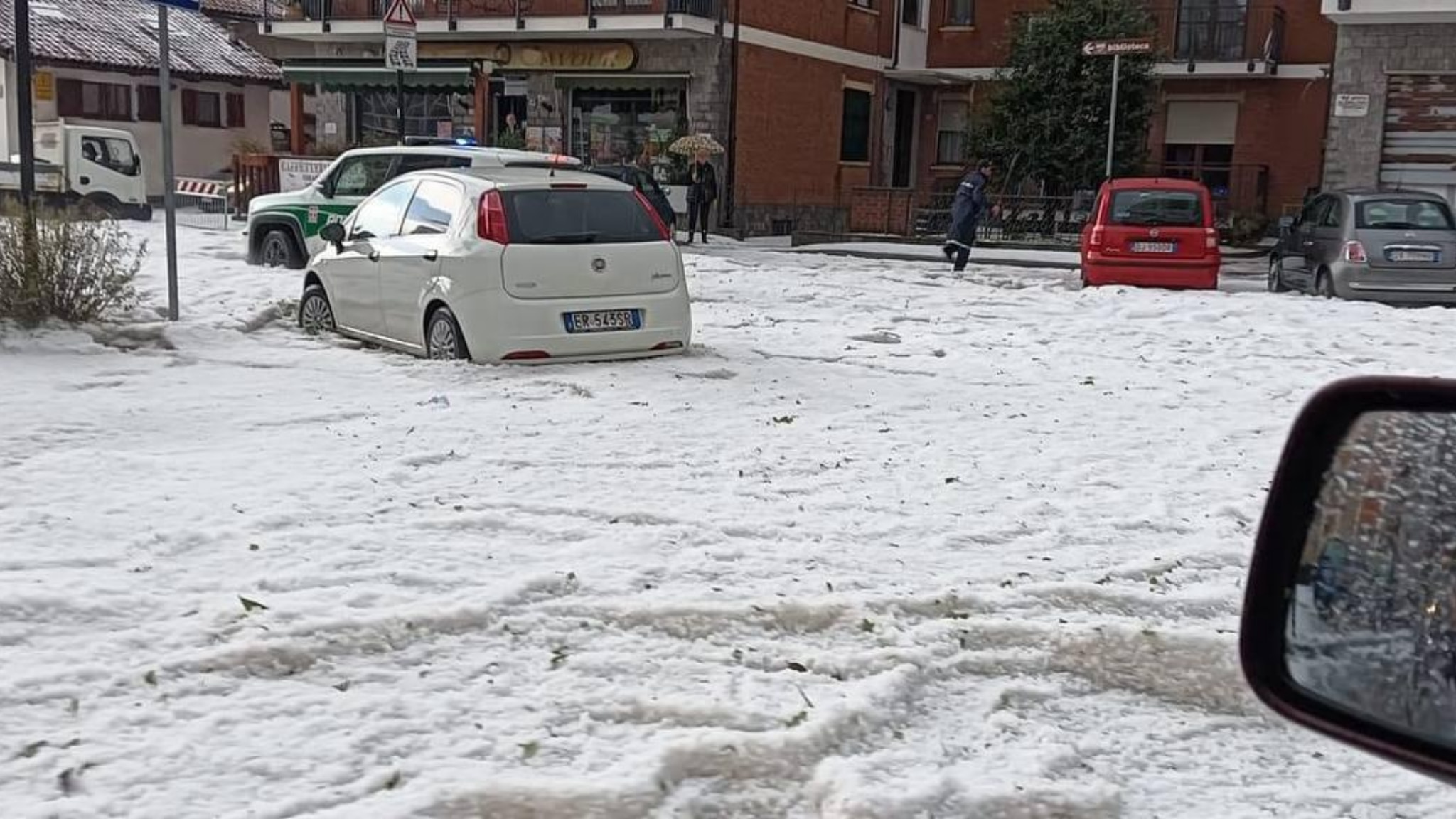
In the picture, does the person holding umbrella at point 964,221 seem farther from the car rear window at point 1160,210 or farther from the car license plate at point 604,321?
the car license plate at point 604,321

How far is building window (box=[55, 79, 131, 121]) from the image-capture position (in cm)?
3484

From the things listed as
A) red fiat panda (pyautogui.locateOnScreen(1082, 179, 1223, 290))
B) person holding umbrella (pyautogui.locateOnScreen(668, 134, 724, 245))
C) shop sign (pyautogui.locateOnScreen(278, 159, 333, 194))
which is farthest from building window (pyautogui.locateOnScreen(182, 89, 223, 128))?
red fiat panda (pyautogui.locateOnScreen(1082, 179, 1223, 290))

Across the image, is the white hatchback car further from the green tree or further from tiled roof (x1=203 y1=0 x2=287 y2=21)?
tiled roof (x1=203 y1=0 x2=287 y2=21)

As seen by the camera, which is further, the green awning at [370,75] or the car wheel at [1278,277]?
the green awning at [370,75]

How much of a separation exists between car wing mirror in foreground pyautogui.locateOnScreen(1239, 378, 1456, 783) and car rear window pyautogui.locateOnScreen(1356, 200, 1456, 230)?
618 inches

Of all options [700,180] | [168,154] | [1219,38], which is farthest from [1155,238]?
[1219,38]

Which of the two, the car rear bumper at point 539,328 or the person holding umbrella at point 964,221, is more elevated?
the person holding umbrella at point 964,221

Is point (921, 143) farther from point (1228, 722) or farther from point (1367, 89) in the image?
point (1228, 722)

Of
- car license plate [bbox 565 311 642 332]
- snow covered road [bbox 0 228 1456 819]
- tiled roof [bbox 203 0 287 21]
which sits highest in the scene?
tiled roof [bbox 203 0 287 21]

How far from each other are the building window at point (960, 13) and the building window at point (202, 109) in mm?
20666

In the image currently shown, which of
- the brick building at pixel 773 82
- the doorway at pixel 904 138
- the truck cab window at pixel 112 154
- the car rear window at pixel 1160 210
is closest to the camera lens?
the car rear window at pixel 1160 210

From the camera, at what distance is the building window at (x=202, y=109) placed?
1523 inches

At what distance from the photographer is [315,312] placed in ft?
38.4

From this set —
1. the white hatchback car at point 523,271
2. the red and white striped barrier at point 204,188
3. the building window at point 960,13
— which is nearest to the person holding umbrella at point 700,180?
the red and white striped barrier at point 204,188
